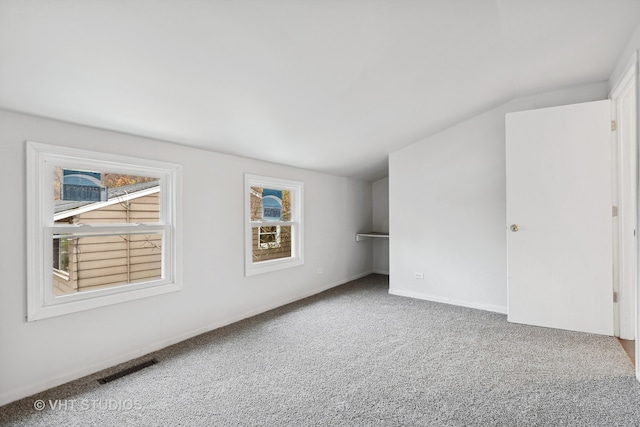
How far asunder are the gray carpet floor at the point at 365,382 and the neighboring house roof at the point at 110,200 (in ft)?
4.00

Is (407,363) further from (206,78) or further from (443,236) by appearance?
(206,78)

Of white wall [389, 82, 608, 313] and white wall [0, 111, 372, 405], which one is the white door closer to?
white wall [389, 82, 608, 313]

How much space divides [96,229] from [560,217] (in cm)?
414

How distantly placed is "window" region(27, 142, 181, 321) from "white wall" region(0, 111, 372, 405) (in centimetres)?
7

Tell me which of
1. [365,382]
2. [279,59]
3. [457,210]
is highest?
[279,59]

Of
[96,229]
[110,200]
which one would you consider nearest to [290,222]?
[110,200]

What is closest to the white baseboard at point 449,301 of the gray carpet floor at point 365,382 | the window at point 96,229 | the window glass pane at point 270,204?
the gray carpet floor at point 365,382

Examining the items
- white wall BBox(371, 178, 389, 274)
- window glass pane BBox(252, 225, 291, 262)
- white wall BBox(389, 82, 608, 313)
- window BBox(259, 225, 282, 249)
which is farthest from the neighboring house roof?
white wall BBox(371, 178, 389, 274)

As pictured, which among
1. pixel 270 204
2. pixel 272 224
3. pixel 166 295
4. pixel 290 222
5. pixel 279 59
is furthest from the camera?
pixel 290 222

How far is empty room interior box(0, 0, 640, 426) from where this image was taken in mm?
1812

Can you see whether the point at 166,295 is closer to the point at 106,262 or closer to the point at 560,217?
the point at 106,262

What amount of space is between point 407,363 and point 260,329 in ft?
4.81

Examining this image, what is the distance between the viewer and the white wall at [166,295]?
6.57 feet

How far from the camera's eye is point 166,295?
282 cm
